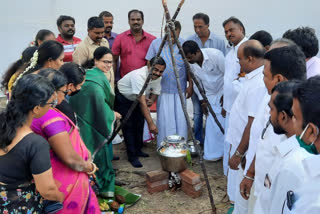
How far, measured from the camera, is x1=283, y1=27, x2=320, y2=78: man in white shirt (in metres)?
2.80

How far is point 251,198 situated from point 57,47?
2.17 metres

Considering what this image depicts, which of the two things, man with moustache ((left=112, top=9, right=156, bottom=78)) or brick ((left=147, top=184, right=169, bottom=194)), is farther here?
man with moustache ((left=112, top=9, right=156, bottom=78))

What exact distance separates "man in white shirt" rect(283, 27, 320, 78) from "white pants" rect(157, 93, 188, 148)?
223 centimetres

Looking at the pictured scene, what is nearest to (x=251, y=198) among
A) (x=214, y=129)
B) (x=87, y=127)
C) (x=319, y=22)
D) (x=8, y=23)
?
(x=87, y=127)

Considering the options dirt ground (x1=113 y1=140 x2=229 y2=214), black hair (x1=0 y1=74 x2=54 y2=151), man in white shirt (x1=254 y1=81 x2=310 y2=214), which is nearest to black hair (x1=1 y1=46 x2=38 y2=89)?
black hair (x1=0 y1=74 x2=54 y2=151)

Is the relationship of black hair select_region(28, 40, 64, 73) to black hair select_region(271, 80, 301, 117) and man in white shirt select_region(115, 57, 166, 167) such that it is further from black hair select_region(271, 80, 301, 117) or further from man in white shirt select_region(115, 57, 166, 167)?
black hair select_region(271, 80, 301, 117)

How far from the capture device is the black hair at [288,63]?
2016mm

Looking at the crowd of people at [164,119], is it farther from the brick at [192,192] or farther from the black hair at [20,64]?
the brick at [192,192]

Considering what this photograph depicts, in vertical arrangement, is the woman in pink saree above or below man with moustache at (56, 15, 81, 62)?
below

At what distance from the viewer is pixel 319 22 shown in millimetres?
6156

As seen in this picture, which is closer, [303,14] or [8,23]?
[303,14]

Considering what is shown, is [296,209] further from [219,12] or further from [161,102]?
[219,12]

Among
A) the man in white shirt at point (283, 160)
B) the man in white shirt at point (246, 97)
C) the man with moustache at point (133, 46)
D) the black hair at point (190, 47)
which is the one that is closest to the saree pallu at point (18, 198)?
the man in white shirt at point (283, 160)

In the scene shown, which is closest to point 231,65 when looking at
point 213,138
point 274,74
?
point 213,138
